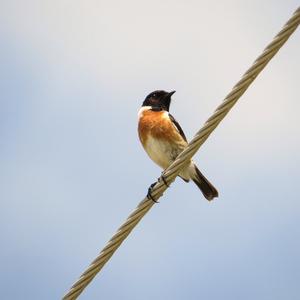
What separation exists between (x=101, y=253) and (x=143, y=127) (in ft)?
12.8

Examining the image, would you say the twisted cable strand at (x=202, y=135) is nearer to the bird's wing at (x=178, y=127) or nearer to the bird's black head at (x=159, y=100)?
the bird's wing at (x=178, y=127)

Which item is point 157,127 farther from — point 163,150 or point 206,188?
point 206,188

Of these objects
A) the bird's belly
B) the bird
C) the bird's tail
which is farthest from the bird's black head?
the bird's tail

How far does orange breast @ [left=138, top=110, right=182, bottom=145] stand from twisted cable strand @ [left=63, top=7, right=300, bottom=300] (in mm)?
3103

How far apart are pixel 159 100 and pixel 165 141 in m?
1.36

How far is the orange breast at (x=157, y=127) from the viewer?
8398mm

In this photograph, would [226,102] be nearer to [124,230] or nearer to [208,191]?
[124,230]

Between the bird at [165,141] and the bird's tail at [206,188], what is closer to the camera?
the bird at [165,141]

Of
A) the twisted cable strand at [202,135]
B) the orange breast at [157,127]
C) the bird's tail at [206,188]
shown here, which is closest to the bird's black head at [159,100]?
the orange breast at [157,127]

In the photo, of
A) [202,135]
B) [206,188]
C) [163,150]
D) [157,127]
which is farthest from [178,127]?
[202,135]

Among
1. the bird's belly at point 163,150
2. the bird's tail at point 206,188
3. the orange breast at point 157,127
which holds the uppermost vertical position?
the orange breast at point 157,127

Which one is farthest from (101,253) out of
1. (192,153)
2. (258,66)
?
(258,66)

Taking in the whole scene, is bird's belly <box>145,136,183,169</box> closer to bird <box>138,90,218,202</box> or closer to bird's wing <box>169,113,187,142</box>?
bird <box>138,90,218,202</box>

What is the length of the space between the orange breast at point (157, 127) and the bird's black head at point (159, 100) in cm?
66
